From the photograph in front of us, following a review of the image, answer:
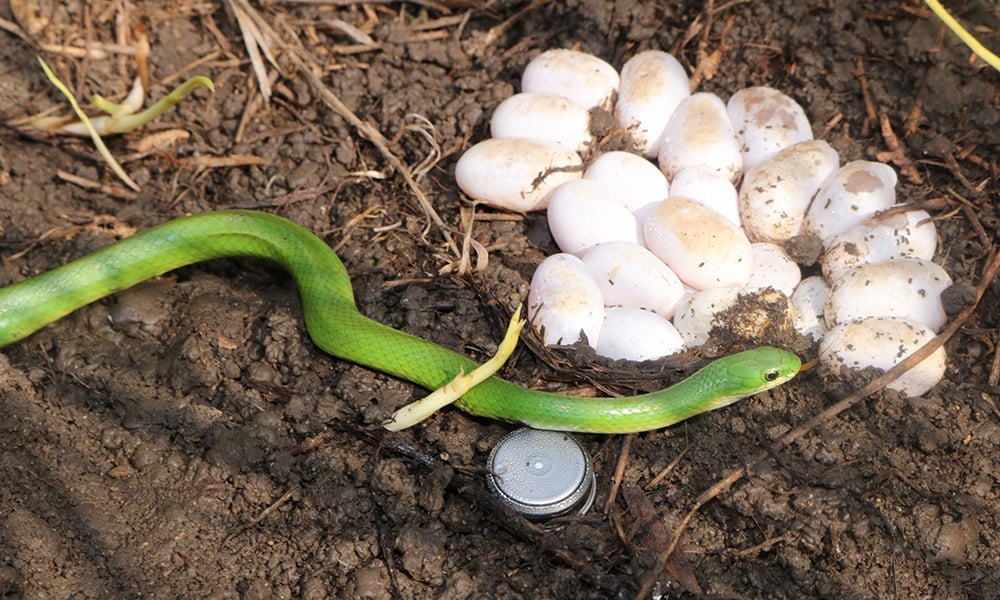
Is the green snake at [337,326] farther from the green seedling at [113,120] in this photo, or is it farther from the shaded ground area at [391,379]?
the green seedling at [113,120]

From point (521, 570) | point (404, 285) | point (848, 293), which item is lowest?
point (521, 570)

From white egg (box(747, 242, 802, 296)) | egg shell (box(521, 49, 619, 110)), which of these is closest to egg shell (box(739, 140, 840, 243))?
white egg (box(747, 242, 802, 296))

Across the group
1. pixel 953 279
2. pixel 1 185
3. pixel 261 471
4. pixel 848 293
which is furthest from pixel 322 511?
pixel 953 279

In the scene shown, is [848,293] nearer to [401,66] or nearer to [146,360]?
[401,66]

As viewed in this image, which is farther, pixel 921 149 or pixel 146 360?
pixel 921 149

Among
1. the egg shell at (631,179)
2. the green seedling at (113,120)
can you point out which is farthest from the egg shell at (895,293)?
the green seedling at (113,120)

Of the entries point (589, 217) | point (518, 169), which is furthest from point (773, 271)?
point (518, 169)

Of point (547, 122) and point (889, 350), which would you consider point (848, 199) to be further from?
point (547, 122)
